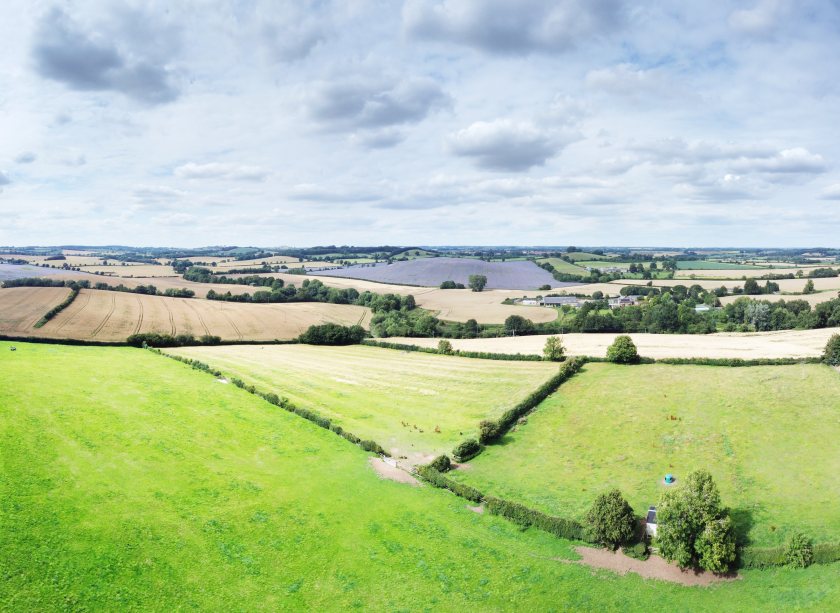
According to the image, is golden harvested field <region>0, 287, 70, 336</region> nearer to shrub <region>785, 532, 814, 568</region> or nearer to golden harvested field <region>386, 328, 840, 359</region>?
golden harvested field <region>386, 328, 840, 359</region>

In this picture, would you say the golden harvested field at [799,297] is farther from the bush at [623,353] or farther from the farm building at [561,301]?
the bush at [623,353]

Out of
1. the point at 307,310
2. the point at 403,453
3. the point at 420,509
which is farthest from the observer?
the point at 307,310

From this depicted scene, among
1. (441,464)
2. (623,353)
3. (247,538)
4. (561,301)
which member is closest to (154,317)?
(441,464)

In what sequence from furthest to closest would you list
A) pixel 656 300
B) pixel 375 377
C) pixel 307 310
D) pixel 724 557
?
1. pixel 656 300
2. pixel 307 310
3. pixel 375 377
4. pixel 724 557

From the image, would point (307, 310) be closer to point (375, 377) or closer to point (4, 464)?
point (375, 377)

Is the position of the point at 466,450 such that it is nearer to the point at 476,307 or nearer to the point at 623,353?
the point at 623,353

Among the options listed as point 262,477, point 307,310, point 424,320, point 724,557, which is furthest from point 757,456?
point 307,310

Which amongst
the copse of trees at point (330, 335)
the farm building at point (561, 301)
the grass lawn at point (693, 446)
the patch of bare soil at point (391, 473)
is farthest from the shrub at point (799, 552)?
the farm building at point (561, 301)
